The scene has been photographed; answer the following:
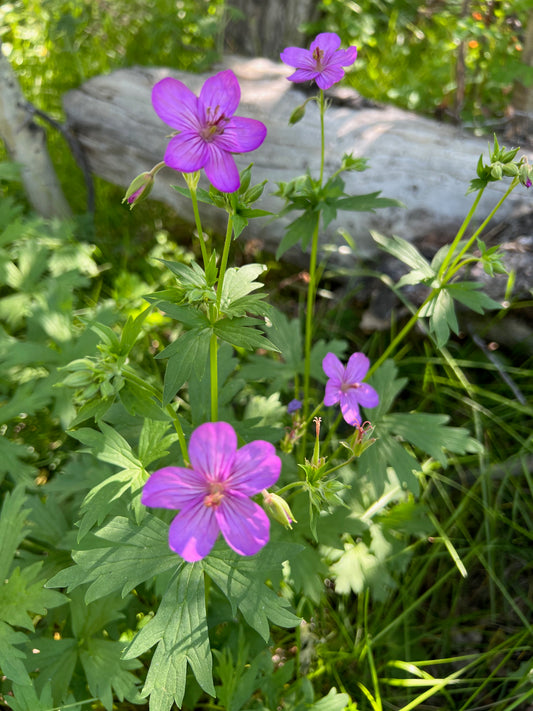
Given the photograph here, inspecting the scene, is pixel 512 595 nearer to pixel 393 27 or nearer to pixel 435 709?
pixel 435 709

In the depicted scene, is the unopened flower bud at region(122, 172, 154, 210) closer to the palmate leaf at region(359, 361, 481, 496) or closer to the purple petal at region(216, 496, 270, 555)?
the purple petal at region(216, 496, 270, 555)

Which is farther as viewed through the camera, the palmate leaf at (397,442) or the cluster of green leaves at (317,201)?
the palmate leaf at (397,442)

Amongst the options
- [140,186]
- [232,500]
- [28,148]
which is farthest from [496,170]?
[28,148]

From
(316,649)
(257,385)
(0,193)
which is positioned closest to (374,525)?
(316,649)

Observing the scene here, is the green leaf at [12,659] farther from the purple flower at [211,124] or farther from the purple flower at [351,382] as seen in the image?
the purple flower at [211,124]

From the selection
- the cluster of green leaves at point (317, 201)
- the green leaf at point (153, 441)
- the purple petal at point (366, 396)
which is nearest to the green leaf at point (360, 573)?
the purple petal at point (366, 396)

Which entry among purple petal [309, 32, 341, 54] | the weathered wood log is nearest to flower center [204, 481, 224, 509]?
purple petal [309, 32, 341, 54]
